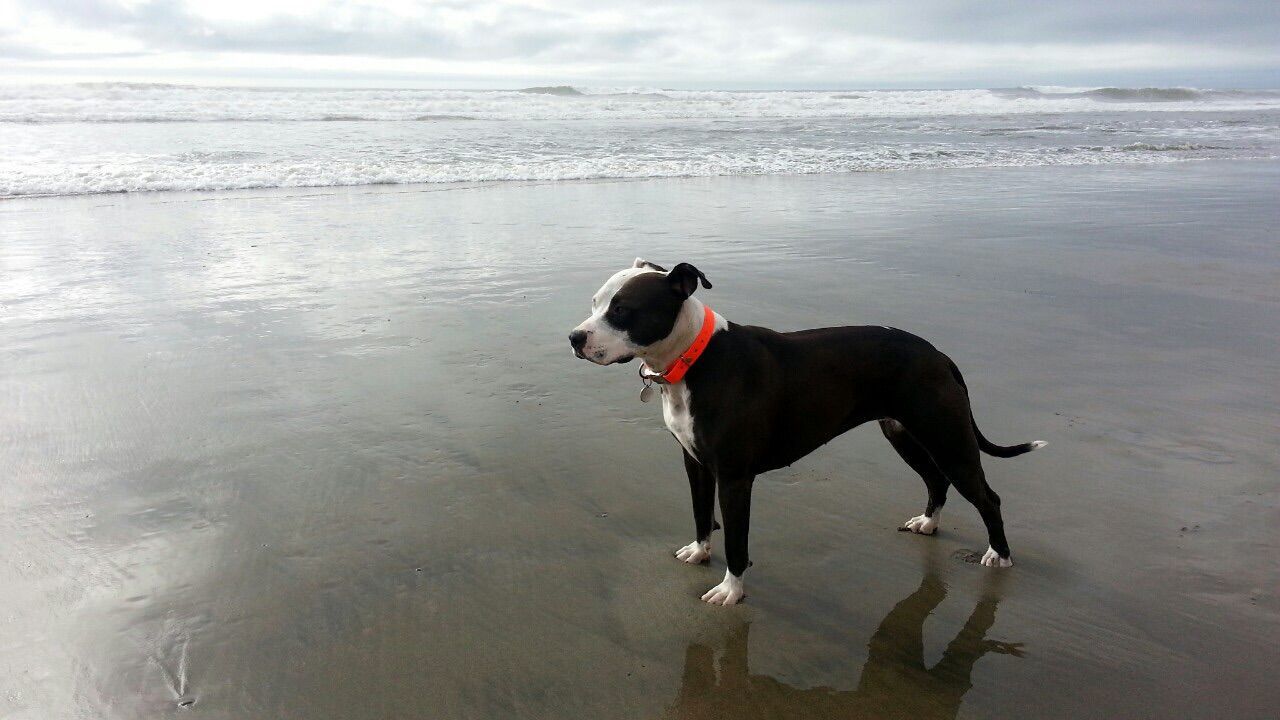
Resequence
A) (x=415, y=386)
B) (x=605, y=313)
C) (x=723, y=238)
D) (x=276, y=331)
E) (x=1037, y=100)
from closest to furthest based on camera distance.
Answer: (x=605, y=313), (x=415, y=386), (x=276, y=331), (x=723, y=238), (x=1037, y=100)

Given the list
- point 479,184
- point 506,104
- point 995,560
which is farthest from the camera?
point 506,104

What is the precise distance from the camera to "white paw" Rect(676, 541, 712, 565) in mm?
3643

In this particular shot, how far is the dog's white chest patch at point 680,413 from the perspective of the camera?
327 centimetres

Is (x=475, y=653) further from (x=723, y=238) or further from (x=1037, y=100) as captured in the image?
(x=1037, y=100)

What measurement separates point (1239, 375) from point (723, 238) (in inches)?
226

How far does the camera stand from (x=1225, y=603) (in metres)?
3.23

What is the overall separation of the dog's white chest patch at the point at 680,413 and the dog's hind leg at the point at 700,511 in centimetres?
18

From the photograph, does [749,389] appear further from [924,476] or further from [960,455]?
[924,476]

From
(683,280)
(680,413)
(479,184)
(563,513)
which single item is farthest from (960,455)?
(479,184)

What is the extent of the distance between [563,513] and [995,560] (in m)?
1.89

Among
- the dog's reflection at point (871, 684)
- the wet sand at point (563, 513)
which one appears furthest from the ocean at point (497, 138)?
the dog's reflection at point (871, 684)

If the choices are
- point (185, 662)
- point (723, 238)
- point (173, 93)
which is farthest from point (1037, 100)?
point (185, 662)

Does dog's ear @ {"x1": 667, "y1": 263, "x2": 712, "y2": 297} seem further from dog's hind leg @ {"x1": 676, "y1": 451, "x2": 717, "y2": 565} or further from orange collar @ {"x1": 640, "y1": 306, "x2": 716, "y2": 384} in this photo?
dog's hind leg @ {"x1": 676, "y1": 451, "x2": 717, "y2": 565}

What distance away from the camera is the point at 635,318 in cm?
315
